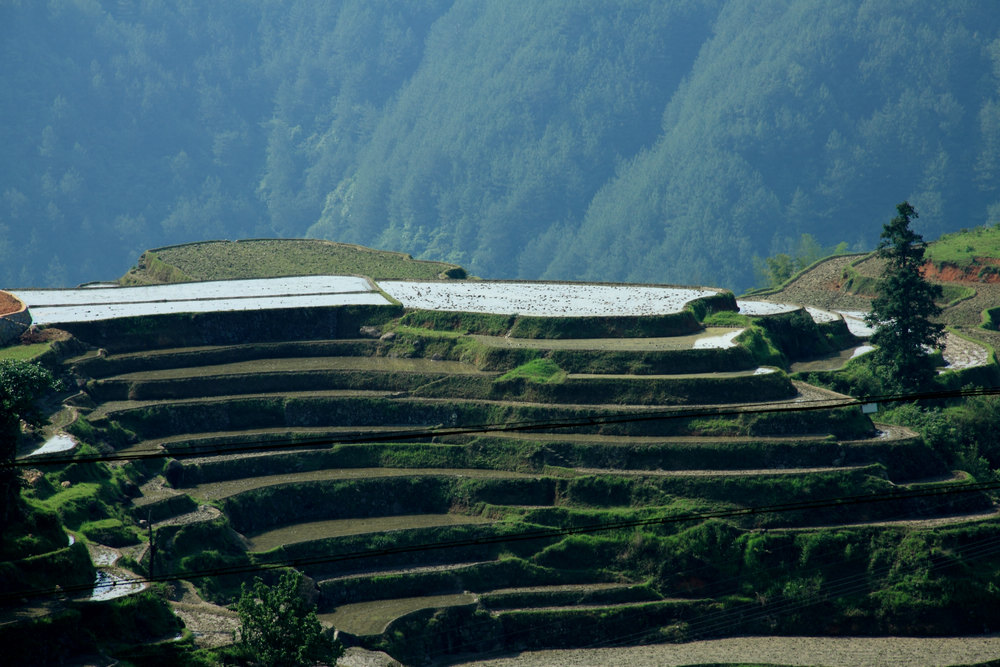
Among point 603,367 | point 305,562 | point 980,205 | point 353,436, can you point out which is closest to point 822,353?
point 603,367

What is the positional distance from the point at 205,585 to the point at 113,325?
782 inches

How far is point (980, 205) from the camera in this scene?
A: 561 feet

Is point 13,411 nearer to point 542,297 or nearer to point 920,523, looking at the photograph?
point 920,523

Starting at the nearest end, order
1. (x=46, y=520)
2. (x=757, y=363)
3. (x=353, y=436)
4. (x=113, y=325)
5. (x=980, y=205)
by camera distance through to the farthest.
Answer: (x=46, y=520) < (x=353, y=436) < (x=757, y=363) < (x=113, y=325) < (x=980, y=205)

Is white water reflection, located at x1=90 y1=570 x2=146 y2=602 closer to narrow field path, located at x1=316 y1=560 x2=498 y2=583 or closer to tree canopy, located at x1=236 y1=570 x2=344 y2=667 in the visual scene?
tree canopy, located at x1=236 y1=570 x2=344 y2=667

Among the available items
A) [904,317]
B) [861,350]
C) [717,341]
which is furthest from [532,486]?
[861,350]

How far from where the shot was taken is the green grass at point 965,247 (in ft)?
311

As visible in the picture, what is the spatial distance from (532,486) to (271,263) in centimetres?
4241

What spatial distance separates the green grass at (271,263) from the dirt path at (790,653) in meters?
39.0

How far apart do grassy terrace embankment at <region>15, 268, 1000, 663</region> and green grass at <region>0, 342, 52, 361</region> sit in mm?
1645

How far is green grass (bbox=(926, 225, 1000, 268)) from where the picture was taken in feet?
311

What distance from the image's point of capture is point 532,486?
48750mm

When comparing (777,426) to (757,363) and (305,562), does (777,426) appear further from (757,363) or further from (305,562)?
(305,562)

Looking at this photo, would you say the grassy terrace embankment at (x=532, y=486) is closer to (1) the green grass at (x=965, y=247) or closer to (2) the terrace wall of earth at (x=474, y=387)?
(2) the terrace wall of earth at (x=474, y=387)
